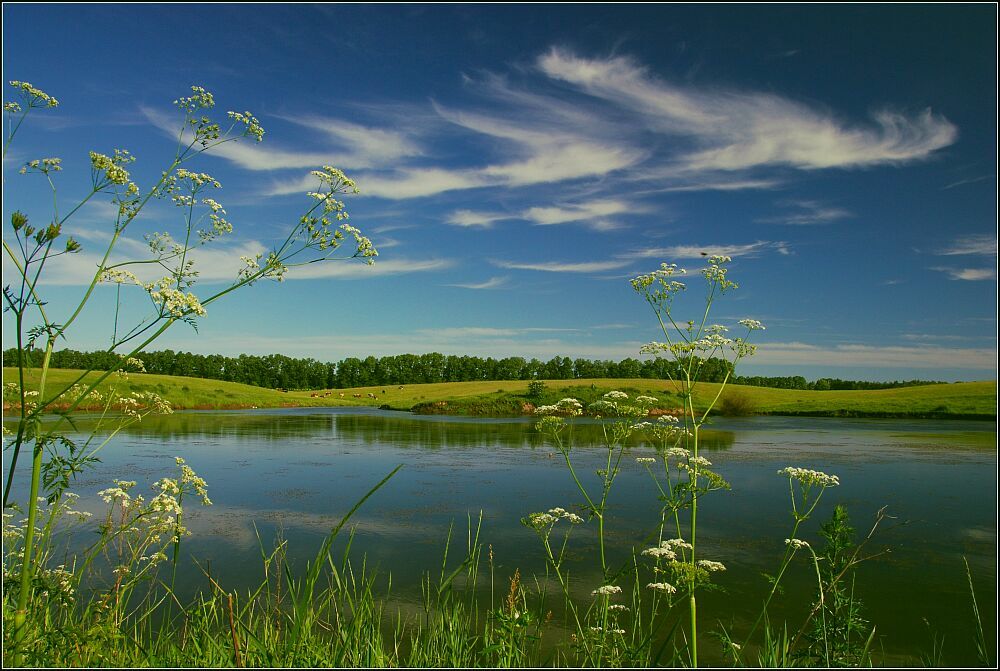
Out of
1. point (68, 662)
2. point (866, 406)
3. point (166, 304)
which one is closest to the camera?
point (166, 304)

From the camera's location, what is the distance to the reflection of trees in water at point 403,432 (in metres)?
22.0

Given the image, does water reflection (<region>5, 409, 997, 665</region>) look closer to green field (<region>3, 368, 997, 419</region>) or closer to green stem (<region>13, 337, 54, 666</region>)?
green stem (<region>13, 337, 54, 666</region>)

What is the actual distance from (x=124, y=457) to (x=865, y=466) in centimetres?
1910

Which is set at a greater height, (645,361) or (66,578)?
(645,361)

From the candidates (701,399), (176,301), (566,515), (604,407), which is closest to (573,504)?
(604,407)

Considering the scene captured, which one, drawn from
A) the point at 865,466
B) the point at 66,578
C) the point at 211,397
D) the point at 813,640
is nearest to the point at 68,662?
the point at 66,578

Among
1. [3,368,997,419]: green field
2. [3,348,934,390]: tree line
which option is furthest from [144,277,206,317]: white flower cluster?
[3,348,934,390]: tree line

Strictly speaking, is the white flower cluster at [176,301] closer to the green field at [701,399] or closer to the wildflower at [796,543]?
the wildflower at [796,543]

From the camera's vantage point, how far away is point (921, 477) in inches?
564

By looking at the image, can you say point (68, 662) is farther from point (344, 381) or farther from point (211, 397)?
point (344, 381)

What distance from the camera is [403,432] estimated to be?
26.5m

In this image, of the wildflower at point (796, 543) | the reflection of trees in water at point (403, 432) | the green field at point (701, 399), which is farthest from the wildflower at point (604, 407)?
the green field at point (701, 399)

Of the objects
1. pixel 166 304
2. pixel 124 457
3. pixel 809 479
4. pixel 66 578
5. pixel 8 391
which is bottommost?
pixel 124 457

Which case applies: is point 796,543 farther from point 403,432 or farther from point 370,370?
point 370,370
